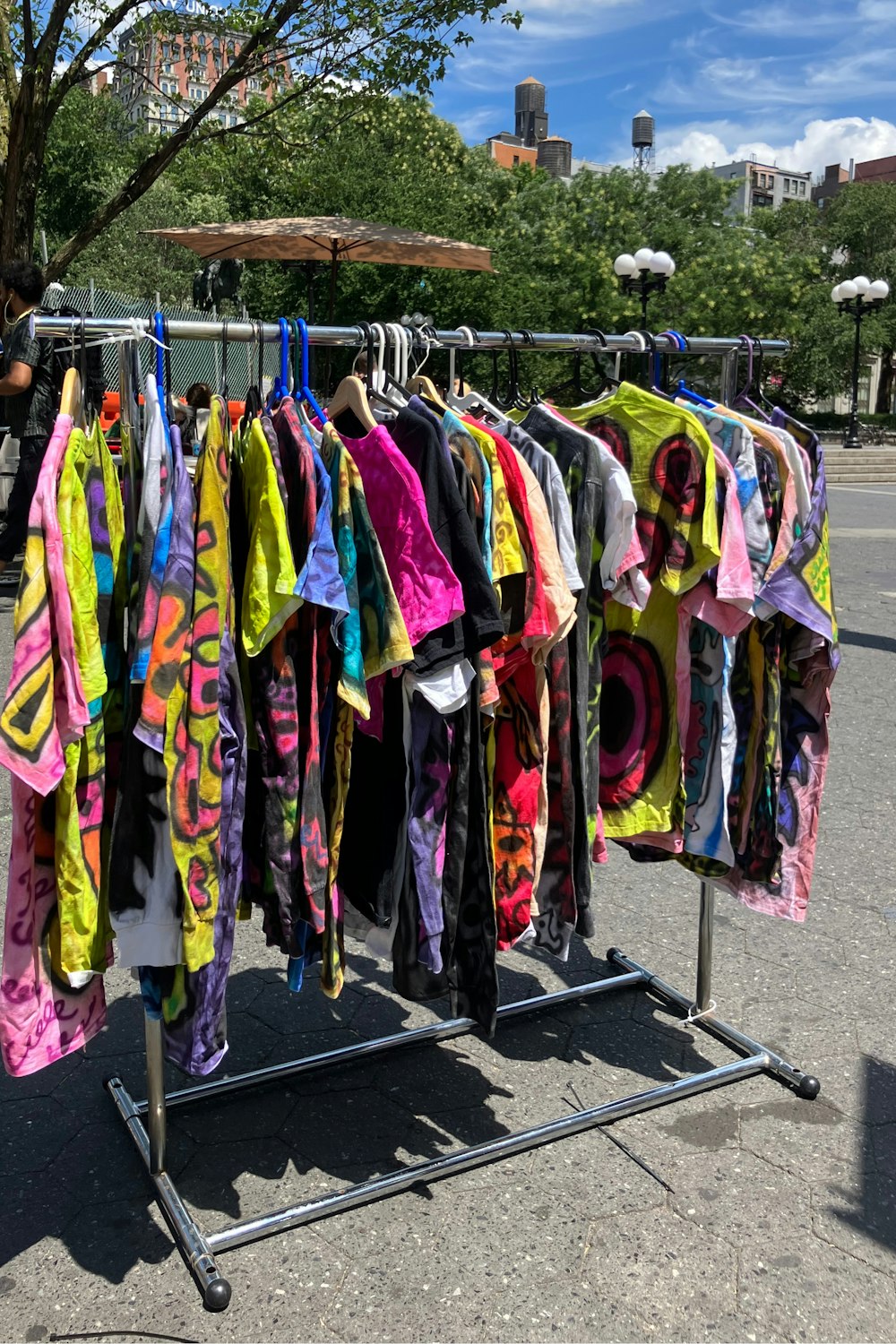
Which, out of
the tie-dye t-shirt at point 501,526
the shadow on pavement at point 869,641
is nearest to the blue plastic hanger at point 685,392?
the tie-dye t-shirt at point 501,526

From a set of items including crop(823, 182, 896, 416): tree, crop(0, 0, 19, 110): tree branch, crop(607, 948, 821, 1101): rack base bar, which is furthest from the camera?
crop(823, 182, 896, 416): tree

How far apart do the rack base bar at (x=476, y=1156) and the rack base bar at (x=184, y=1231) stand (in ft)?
0.13

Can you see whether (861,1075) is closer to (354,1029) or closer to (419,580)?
(354,1029)

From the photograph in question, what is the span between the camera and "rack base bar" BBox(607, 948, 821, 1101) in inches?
116

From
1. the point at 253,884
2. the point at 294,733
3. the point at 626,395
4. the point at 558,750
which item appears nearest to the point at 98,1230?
the point at 253,884

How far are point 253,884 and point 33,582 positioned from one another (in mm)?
765

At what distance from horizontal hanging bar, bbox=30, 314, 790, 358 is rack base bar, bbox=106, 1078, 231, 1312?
1835 mm

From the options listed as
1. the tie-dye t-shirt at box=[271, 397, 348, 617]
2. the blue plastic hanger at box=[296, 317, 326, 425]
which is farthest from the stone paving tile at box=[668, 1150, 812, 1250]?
the blue plastic hanger at box=[296, 317, 326, 425]

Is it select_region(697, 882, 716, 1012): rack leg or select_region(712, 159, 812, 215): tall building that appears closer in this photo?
select_region(697, 882, 716, 1012): rack leg

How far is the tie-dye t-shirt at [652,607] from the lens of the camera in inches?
99.6

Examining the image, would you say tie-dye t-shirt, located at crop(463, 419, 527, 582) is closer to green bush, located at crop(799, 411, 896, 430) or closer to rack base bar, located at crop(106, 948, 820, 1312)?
rack base bar, located at crop(106, 948, 820, 1312)

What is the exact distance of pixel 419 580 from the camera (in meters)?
2.15

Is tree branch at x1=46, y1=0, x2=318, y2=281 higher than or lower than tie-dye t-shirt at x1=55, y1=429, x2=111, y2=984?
higher

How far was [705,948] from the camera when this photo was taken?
3.23 metres
